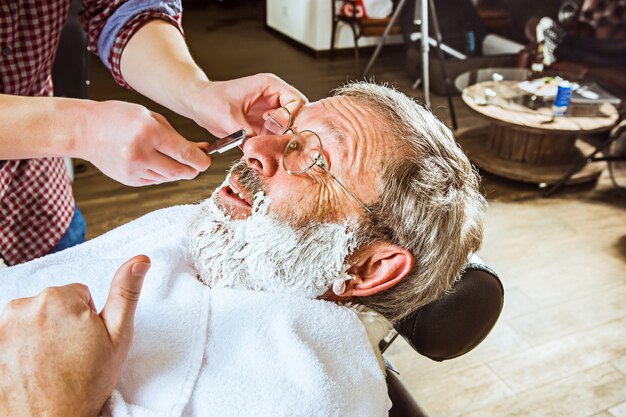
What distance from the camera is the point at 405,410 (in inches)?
45.1

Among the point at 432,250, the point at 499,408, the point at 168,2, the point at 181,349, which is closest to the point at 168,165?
the point at 181,349

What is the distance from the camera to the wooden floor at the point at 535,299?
2117 millimetres

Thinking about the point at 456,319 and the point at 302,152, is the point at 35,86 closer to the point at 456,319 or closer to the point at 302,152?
the point at 302,152

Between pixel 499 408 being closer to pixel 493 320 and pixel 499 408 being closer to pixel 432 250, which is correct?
pixel 493 320

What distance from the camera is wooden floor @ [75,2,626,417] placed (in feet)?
6.95

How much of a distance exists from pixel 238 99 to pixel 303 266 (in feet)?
1.28

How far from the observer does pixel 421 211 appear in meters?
1.09

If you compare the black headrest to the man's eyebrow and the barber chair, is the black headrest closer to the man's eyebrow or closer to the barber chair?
the barber chair

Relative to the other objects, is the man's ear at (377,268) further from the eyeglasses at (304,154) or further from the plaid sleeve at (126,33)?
the plaid sleeve at (126,33)

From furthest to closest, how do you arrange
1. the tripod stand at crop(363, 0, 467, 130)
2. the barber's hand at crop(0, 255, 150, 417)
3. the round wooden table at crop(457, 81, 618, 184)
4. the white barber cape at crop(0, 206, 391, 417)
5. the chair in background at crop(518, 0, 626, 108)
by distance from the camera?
1. the chair in background at crop(518, 0, 626, 108)
2. the tripod stand at crop(363, 0, 467, 130)
3. the round wooden table at crop(457, 81, 618, 184)
4. the white barber cape at crop(0, 206, 391, 417)
5. the barber's hand at crop(0, 255, 150, 417)

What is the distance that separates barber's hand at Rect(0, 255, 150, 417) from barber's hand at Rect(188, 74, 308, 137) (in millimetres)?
440

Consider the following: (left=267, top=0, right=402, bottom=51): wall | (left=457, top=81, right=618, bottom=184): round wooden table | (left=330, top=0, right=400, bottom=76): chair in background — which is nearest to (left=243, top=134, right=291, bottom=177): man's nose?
(left=457, top=81, right=618, bottom=184): round wooden table

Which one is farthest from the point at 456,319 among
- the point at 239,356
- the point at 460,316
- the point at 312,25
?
the point at 312,25

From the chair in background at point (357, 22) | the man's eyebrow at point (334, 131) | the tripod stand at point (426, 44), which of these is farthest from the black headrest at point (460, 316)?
the chair in background at point (357, 22)
